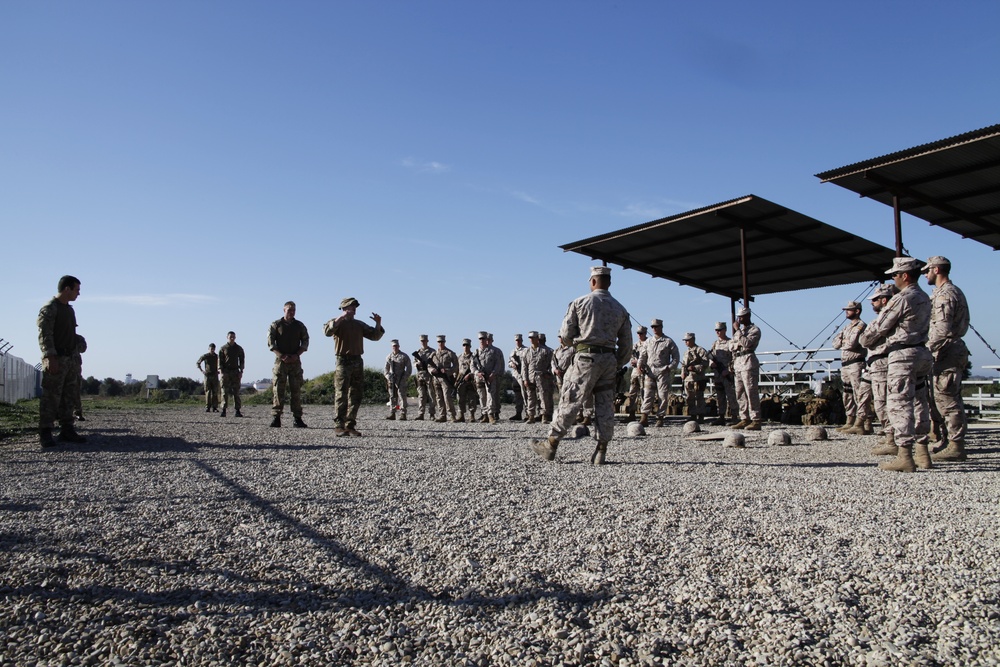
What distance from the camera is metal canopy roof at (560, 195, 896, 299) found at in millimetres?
13531

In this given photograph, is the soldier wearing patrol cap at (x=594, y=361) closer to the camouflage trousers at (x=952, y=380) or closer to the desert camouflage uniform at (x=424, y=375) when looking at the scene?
the camouflage trousers at (x=952, y=380)

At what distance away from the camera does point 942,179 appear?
10.8 meters

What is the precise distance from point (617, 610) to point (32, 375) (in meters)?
35.0

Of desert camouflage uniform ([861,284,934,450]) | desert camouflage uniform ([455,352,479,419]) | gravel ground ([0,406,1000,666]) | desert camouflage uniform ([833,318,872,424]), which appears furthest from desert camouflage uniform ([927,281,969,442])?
desert camouflage uniform ([455,352,479,419])

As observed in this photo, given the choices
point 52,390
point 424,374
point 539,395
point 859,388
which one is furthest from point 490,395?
point 52,390

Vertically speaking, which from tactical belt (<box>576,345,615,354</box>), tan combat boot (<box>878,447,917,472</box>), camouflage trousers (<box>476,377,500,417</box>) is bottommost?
tan combat boot (<box>878,447,917,472</box>)

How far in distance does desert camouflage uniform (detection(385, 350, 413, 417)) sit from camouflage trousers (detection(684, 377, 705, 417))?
257 inches

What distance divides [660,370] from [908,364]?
22.2 ft

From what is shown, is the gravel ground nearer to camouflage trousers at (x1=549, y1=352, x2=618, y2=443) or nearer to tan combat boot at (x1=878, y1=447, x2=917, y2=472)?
→ tan combat boot at (x1=878, y1=447, x2=917, y2=472)

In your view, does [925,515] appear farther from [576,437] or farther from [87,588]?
[576,437]

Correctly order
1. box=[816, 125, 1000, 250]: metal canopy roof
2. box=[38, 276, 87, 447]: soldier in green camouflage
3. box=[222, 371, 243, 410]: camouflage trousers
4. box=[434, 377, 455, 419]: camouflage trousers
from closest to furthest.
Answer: box=[38, 276, 87, 447]: soldier in green camouflage < box=[816, 125, 1000, 250]: metal canopy roof < box=[434, 377, 455, 419]: camouflage trousers < box=[222, 371, 243, 410]: camouflage trousers

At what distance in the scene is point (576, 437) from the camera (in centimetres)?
973

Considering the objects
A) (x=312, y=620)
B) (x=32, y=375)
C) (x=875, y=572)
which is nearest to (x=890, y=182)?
(x=875, y=572)

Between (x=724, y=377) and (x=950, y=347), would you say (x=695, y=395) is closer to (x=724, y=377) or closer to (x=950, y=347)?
(x=724, y=377)
